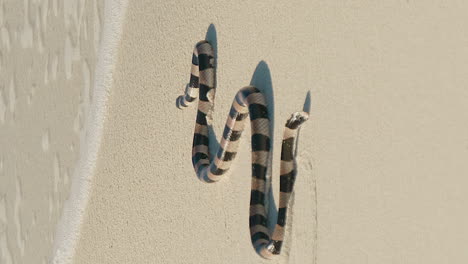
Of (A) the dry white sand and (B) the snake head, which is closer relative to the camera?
(A) the dry white sand

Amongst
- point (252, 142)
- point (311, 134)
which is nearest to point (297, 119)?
point (311, 134)

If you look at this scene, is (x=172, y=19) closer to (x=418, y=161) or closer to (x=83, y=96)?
(x=83, y=96)

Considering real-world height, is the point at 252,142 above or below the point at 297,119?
below

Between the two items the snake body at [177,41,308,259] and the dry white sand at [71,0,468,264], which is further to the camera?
the snake body at [177,41,308,259]

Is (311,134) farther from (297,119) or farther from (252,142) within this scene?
(252,142)

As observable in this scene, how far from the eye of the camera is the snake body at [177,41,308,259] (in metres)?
3.41

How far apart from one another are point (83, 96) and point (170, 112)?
76cm

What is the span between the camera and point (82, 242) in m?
4.42

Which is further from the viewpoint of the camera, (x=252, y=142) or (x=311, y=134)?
(x=252, y=142)

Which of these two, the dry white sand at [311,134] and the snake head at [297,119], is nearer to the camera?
the dry white sand at [311,134]

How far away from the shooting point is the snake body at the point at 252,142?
3.41m

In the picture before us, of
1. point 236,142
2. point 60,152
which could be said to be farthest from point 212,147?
point 60,152

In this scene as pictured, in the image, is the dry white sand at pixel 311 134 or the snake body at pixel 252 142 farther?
the snake body at pixel 252 142

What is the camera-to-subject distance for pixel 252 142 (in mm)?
3602
